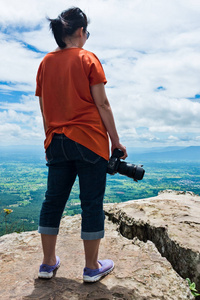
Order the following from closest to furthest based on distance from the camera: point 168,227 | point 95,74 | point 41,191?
1. point 95,74
2. point 168,227
3. point 41,191

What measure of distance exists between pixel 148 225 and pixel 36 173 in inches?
4765

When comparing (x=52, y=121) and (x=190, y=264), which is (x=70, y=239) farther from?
(x=52, y=121)

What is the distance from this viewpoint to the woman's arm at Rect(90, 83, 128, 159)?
7.15 ft

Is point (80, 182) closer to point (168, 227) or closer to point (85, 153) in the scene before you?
point (85, 153)

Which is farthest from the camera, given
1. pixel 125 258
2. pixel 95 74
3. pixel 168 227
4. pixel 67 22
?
pixel 168 227

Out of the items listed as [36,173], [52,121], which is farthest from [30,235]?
[36,173]

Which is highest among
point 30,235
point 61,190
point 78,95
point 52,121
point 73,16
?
point 73,16

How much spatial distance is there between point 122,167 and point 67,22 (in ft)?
4.78

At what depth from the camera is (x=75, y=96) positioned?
86.0 inches

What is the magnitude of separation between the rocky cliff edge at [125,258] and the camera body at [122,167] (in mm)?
1062

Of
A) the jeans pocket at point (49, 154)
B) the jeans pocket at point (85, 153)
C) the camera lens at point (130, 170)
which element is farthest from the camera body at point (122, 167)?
the jeans pocket at point (49, 154)

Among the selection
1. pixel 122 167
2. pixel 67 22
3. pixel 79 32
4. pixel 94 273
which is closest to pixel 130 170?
pixel 122 167

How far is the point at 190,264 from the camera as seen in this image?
2994mm

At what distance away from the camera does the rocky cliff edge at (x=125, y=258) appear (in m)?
2.25
